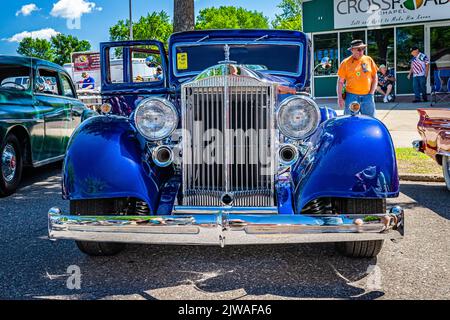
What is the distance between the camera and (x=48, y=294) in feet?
10.9

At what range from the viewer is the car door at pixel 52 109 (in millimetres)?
7621

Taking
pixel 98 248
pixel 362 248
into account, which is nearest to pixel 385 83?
pixel 362 248

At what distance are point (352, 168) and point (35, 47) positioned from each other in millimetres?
81267

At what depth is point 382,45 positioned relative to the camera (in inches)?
715

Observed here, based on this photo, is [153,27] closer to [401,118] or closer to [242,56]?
[401,118]

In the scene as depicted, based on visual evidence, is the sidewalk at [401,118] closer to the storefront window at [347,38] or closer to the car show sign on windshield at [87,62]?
the storefront window at [347,38]

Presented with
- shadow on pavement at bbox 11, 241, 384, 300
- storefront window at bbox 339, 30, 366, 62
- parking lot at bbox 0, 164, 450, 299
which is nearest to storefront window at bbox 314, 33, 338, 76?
storefront window at bbox 339, 30, 366, 62

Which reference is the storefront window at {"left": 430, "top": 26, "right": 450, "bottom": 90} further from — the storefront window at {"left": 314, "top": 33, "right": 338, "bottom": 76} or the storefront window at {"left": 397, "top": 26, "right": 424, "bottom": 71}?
the storefront window at {"left": 314, "top": 33, "right": 338, "bottom": 76}

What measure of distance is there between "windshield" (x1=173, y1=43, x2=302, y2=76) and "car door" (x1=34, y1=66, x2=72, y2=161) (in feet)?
10.9

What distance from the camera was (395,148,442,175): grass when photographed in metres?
7.25

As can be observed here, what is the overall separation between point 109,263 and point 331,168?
5.97 feet

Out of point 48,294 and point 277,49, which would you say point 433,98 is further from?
point 48,294

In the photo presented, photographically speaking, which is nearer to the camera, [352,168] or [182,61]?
[352,168]
